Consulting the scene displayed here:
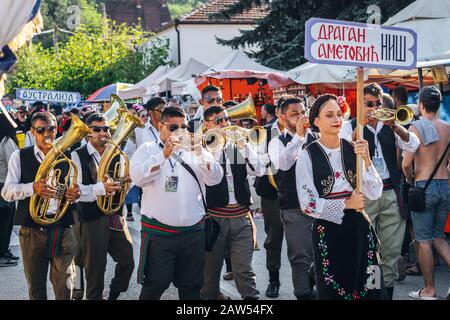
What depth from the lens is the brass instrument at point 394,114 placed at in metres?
6.77

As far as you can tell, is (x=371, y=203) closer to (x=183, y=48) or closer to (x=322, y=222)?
(x=322, y=222)

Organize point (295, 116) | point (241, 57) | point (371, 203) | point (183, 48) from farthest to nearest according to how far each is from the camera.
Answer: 1. point (183, 48)
2. point (241, 57)
3. point (295, 116)
4. point (371, 203)

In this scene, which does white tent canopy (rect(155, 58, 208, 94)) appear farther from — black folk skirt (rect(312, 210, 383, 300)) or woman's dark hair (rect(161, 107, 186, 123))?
black folk skirt (rect(312, 210, 383, 300))

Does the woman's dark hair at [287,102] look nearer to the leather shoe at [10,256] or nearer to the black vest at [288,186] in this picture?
the black vest at [288,186]

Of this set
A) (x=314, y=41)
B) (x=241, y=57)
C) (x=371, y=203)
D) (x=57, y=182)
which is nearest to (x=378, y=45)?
(x=314, y=41)

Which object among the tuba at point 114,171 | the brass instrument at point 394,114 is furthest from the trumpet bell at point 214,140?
the brass instrument at point 394,114

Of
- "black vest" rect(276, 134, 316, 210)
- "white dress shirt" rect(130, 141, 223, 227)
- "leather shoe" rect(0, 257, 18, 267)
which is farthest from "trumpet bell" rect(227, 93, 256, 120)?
"leather shoe" rect(0, 257, 18, 267)

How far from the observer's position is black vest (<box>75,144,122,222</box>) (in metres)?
6.87

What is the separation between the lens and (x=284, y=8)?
61.8ft

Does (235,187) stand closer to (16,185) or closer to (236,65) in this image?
(16,185)

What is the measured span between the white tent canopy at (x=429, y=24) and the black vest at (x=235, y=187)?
395cm

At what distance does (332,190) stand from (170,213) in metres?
1.30

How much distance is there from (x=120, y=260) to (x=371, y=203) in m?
2.50

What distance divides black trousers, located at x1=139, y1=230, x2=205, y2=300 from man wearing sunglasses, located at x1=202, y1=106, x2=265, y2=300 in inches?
34.0
